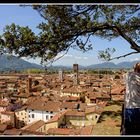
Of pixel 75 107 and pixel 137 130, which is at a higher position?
pixel 137 130

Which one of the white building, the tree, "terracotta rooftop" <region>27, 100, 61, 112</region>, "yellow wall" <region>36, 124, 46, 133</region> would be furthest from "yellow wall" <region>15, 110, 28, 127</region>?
the tree

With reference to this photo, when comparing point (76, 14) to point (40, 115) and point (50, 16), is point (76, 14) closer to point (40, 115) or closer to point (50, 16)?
point (50, 16)

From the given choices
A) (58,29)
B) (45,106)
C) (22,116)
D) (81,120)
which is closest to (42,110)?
(45,106)

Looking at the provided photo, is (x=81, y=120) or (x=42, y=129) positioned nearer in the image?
(x=42, y=129)

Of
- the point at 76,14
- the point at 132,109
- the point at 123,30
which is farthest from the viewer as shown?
the point at 123,30

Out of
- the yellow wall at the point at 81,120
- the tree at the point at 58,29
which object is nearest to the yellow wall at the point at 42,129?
the yellow wall at the point at 81,120

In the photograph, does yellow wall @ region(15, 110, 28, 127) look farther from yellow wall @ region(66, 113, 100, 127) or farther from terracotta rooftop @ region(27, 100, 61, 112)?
yellow wall @ region(66, 113, 100, 127)

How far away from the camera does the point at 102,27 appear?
10.6ft

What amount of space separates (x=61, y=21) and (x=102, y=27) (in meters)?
0.52

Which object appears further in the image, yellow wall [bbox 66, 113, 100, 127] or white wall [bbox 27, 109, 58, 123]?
white wall [bbox 27, 109, 58, 123]

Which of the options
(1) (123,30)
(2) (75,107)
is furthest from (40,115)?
(1) (123,30)

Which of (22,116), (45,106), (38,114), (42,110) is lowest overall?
(22,116)

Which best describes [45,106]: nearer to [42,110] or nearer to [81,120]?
[42,110]

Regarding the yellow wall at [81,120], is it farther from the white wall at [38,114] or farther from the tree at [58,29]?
the tree at [58,29]
